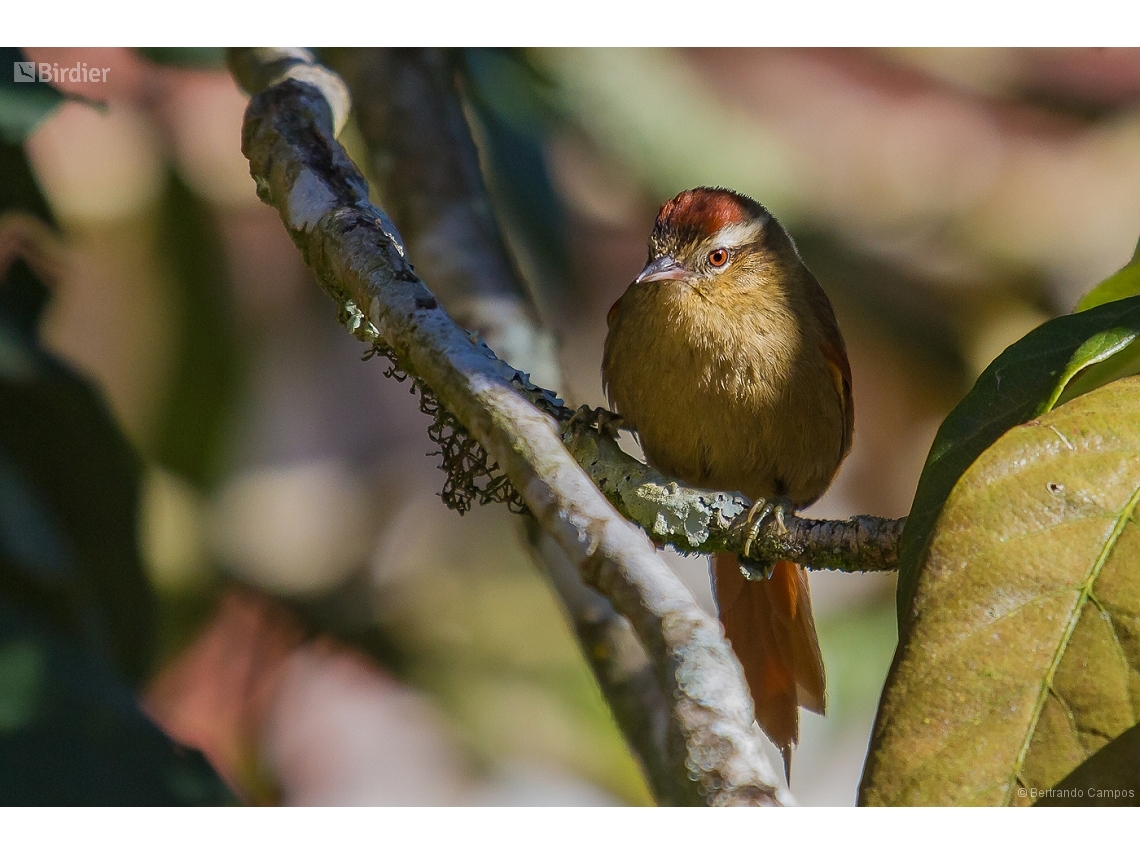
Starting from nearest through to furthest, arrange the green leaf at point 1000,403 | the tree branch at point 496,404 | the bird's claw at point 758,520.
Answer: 1. the tree branch at point 496,404
2. the green leaf at point 1000,403
3. the bird's claw at point 758,520

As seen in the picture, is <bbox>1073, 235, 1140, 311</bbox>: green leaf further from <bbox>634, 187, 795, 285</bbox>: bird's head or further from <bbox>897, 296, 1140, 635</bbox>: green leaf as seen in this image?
<bbox>634, 187, 795, 285</bbox>: bird's head

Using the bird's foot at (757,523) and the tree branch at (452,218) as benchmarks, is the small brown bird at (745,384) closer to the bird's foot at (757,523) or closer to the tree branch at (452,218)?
the tree branch at (452,218)

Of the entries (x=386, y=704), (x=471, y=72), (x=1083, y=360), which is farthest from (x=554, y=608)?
(x=1083, y=360)

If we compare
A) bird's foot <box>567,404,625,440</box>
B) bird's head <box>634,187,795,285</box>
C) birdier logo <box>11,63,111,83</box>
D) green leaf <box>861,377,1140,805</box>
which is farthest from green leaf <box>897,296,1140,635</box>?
birdier logo <box>11,63,111,83</box>

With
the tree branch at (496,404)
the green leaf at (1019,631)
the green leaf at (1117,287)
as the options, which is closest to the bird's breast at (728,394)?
the tree branch at (496,404)

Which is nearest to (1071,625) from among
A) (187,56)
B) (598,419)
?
(598,419)

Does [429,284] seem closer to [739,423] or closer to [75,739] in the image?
[739,423]
